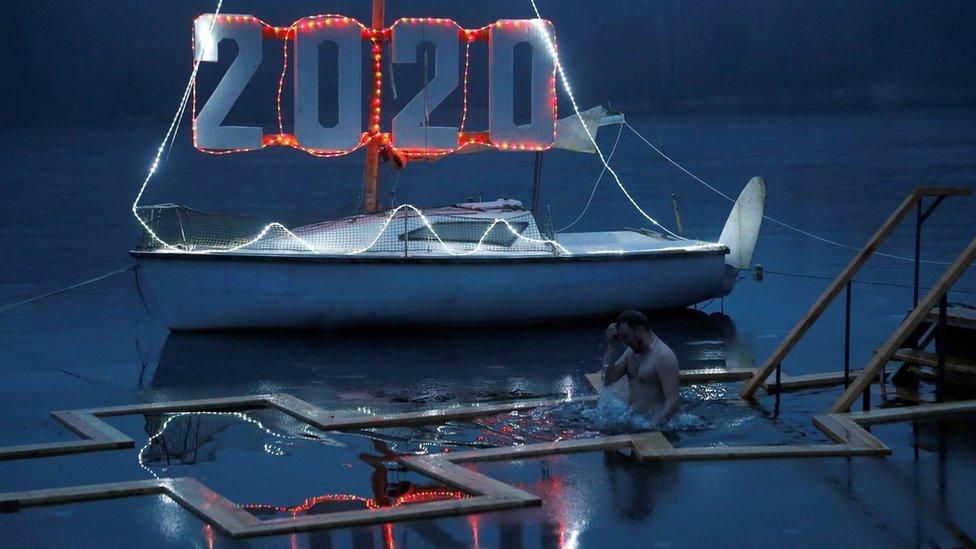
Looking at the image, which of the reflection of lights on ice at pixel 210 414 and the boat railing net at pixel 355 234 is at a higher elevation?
the boat railing net at pixel 355 234

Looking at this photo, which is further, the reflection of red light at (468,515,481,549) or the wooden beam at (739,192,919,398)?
the wooden beam at (739,192,919,398)

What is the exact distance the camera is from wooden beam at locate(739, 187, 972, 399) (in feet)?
41.6

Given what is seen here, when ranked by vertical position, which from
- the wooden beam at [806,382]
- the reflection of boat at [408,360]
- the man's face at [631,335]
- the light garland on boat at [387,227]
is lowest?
the reflection of boat at [408,360]

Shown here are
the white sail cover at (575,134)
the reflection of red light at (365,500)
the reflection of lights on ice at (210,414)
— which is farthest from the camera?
the white sail cover at (575,134)

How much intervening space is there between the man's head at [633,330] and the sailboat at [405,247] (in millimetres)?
6182

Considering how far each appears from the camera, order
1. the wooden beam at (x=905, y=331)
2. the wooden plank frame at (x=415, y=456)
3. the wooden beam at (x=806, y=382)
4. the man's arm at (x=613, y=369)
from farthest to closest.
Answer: the wooden beam at (x=806, y=382) → the man's arm at (x=613, y=369) → the wooden beam at (x=905, y=331) → the wooden plank frame at (x=415, y=456)

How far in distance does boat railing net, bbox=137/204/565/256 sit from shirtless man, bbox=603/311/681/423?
6328mm

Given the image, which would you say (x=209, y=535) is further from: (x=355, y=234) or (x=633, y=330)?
(x=355, y=234)

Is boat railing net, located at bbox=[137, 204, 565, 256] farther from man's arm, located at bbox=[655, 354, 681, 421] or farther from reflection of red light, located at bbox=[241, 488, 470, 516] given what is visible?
reflection of red light, located at bbox=[241, 488, 470, 516]

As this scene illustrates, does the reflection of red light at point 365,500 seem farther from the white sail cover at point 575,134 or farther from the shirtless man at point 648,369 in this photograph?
the white sail cover at point 575,134

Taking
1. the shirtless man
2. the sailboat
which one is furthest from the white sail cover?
the shirtless man

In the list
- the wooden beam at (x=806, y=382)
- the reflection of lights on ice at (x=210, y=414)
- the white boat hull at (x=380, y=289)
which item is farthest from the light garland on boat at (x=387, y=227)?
the wooden beam at (x=806, y=382)

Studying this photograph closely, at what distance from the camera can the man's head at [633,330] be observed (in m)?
12.2

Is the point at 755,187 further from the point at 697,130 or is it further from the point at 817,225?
the point at 697,130
